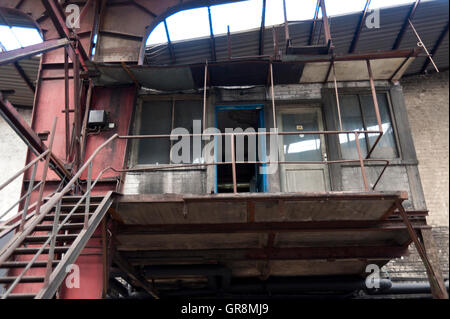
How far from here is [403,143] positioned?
320 inches

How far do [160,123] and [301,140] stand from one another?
3.33m

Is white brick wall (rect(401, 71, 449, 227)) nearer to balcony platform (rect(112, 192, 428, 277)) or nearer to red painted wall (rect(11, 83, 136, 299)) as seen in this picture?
balcony platform (rect(112, 192, 428, 277))

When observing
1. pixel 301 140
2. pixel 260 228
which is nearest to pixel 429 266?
pixel 260 228

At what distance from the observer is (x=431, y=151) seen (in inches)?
422

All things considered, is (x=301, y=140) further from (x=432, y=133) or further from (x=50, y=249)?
(x=50, y=249)

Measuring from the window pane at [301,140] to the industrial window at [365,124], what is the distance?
592 mm

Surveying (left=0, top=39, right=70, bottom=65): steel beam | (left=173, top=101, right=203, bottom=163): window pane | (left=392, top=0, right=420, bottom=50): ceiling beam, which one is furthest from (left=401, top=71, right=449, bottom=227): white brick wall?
(left=0, top=39, right=70, bottom=65): steel beam

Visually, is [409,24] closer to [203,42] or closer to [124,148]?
[203,42]

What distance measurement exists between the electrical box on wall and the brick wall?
25.9ft

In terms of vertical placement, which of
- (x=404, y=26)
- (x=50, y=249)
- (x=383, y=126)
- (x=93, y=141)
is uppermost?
(x=404, y=26)

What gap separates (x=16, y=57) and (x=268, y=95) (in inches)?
212

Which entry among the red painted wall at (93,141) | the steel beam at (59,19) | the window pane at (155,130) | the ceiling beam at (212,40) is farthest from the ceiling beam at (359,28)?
the steel beam at (59,19)

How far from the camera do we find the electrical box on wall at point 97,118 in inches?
319

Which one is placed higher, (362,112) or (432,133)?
(432,133)
